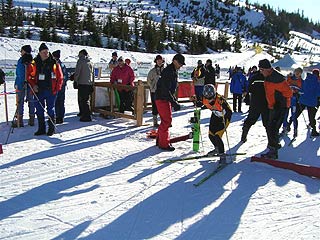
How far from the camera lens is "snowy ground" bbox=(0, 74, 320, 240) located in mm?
4340

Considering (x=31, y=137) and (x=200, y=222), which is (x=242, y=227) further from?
(x=31, y=137)

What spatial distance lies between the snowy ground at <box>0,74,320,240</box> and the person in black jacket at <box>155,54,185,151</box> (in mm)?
329

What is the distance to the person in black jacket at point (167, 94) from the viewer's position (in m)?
7.38

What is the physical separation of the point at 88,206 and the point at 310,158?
183 inches

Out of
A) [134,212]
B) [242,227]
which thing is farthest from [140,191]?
[242,227]

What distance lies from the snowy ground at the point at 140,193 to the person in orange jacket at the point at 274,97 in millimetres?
606

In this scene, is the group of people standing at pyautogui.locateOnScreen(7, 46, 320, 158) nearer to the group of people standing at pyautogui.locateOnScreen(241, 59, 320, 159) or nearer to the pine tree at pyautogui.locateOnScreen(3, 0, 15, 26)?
the group of people standing at pyautogui.locateOnScreen(241, 59, 320, 159)

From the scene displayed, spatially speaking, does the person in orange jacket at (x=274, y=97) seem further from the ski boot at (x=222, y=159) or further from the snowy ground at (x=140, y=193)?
the ski boot at (x=222, y=159)

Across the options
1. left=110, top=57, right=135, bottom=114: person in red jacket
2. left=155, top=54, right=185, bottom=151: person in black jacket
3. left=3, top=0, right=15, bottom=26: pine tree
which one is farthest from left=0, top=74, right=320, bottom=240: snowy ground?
left=3, top=0, right=15, bottom=26: pine tree

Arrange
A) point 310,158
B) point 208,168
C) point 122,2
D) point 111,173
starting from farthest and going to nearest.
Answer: point 122,2 → point 310,158 → point 208,168 → point 111,173

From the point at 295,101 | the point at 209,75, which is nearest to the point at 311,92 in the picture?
the point at 295,101

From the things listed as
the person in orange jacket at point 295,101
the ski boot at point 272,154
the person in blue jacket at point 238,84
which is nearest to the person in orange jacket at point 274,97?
the ski boot at point 272,154

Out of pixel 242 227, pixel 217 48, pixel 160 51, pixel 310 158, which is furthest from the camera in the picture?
pixel 217 48

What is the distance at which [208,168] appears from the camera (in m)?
6.68
